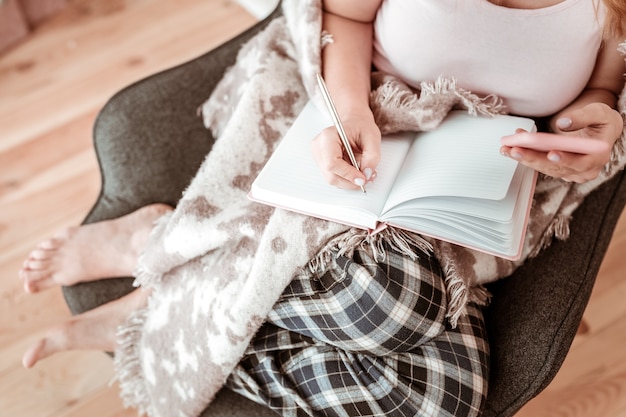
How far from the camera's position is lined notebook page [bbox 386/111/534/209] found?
2.39ft

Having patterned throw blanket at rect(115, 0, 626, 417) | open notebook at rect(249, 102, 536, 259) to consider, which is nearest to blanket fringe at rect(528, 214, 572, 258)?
patterned throw blanket at rect(115, 0, 626, 417)

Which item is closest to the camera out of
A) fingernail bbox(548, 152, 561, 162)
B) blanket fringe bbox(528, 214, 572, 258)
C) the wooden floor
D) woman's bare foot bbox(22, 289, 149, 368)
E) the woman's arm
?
fingernail bbox(548, 152, 561, 162)

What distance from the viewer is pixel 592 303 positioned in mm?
1229

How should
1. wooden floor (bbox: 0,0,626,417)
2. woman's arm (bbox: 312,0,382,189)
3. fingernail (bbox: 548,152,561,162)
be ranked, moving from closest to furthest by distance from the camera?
fingernail (bbox: 548,152,561,162), woman's arm (bbox: 312,0,382,189), wooden floor (bbox: 0,0,626,417)

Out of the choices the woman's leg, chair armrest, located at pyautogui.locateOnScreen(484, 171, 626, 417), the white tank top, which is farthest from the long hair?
the woman's leg

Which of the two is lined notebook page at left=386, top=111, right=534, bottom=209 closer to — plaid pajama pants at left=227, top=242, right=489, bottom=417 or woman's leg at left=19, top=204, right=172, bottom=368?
plaid pajama pants at left=227, top=242, right=489, bottom=417

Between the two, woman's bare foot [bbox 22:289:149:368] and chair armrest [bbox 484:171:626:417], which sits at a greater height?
chair armrest [bbox 484:171:626:417]

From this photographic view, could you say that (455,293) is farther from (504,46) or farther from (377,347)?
(504,46)

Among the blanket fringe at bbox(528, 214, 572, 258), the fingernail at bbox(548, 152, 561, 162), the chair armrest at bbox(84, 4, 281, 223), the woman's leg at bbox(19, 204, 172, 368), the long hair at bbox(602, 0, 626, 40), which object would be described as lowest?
the woman's leg at bbox(19, 204, 172, 368)

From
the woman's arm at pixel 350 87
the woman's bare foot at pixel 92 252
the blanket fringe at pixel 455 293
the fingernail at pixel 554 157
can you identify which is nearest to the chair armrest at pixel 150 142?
the woman's bare foot at pixel 92 252

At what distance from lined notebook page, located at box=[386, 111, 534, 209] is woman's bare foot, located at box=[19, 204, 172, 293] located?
1.57ft

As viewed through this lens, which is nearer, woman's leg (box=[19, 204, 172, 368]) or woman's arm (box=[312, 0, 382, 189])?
woman's arm (box=[312, 0, 382, 189])

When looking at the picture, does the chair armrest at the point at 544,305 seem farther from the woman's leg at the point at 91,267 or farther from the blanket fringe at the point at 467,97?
the woman's leg at the point at 91,267

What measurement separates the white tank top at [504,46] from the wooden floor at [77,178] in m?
0.56
